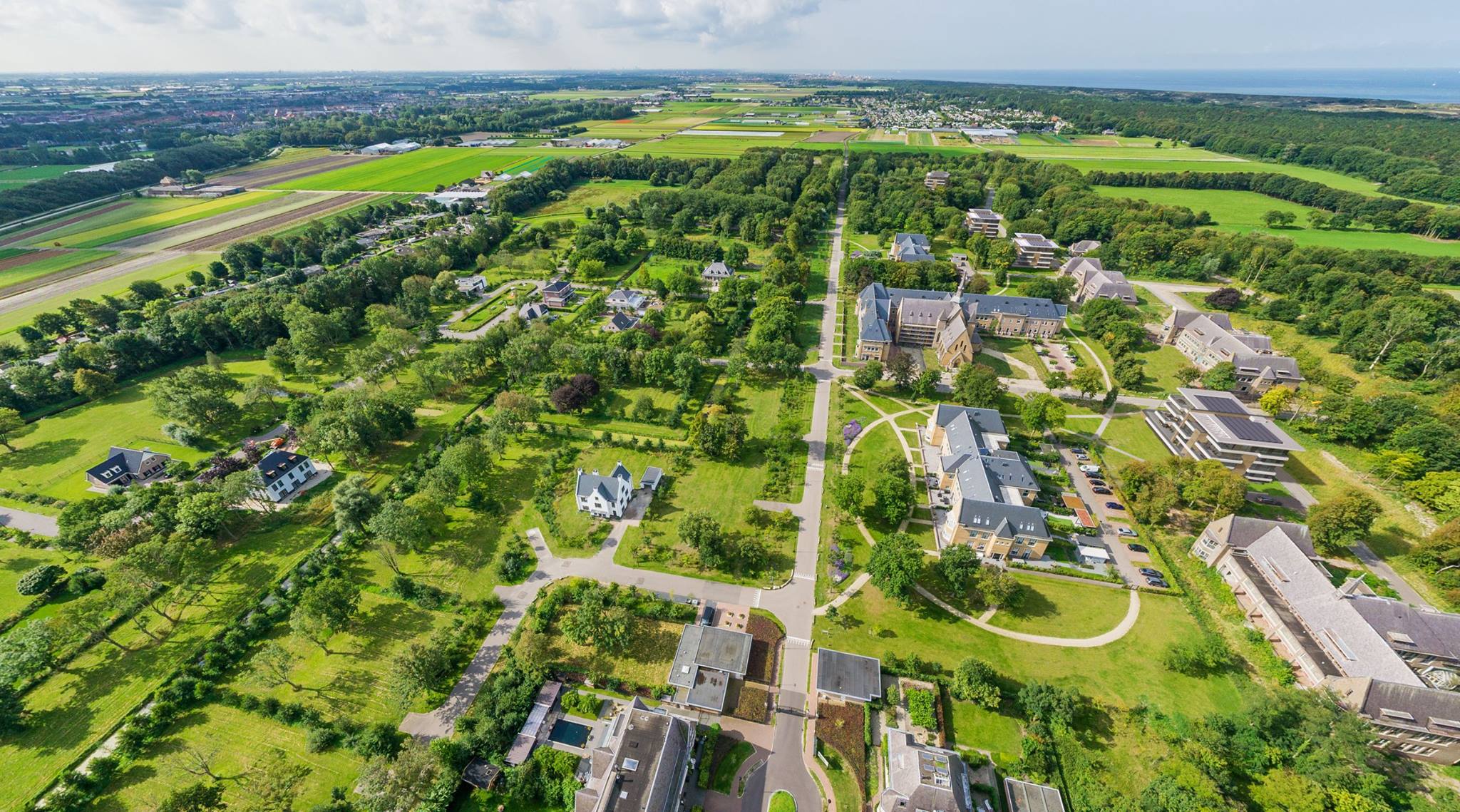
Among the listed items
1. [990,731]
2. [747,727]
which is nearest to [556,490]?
[747,727]

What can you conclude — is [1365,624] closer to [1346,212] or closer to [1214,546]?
[1214,546]

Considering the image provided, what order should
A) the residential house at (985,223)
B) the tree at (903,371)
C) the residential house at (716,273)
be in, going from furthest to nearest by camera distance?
the residential house at (985,223) < the residential house at (716,273) < the tree at (903,371)

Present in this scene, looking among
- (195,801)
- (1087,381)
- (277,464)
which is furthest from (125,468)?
(1087,381)

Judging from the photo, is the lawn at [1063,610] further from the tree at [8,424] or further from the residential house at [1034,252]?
the tree at [8,424]

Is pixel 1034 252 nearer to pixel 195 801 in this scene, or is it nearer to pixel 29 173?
pixel 195 801

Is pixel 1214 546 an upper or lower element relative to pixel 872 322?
lower

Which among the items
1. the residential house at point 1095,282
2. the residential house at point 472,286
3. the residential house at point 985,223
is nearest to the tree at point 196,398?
the residential house at point 472,286
